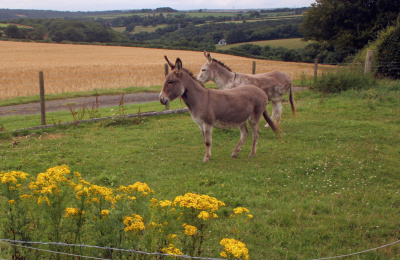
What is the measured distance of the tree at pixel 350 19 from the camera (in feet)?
96.1

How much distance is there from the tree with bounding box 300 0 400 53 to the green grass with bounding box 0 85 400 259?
20040 mm

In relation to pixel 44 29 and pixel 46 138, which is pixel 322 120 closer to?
pixel 46 138

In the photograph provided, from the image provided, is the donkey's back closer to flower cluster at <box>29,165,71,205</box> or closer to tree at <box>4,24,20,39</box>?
flower cluster at <box>29,165,71,205</box>

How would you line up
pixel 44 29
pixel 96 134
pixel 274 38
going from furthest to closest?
pixel 44 29 → pixel 274 38 → pixel 96 134

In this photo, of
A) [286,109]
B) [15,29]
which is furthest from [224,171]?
[15,29]

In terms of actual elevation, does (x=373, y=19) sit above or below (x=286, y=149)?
above

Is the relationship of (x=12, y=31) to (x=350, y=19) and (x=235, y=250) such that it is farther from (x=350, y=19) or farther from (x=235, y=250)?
(x=235, y=250)

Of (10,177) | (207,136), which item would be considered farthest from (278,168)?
(10,177)

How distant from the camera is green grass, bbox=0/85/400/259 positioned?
16.2ft

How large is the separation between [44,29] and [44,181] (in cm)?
8624

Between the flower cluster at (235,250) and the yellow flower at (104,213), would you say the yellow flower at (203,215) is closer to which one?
the flower cluster at (235,250)

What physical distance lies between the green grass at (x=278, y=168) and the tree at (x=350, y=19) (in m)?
20.0

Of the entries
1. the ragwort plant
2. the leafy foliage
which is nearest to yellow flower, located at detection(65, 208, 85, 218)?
the ragwort plant

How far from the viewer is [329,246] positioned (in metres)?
4.67
